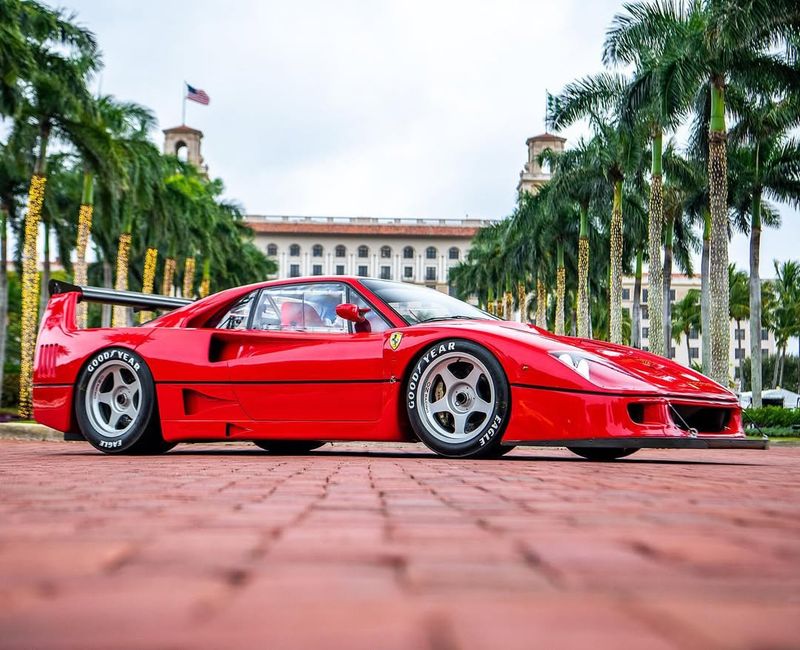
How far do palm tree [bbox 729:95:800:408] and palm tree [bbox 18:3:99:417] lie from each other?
18283 mm

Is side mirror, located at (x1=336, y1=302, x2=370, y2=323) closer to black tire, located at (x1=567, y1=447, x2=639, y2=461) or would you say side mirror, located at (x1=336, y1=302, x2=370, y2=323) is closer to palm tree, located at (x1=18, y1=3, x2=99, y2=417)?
black tire, located at (x1=567, y1=447, x2=639, y2=461)

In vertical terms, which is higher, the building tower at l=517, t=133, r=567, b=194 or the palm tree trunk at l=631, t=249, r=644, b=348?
the building tower at l=517, t=133, r=567, b=194

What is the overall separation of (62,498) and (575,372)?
329 cm

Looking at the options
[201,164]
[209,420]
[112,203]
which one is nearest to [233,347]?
[209,420]

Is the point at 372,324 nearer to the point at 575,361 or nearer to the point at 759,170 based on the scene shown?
the point at 575,361

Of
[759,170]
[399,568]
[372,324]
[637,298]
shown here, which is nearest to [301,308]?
[372,324]

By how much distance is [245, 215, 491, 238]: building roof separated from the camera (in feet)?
376

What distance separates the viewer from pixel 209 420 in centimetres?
680

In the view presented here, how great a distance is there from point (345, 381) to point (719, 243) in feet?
60.6

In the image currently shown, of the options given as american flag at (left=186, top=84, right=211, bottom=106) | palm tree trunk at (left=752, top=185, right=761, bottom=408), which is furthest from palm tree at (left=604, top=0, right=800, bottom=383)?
american flag at (left=186, top=84, right=211, bottom=106)

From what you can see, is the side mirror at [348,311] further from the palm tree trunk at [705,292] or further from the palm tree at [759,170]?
the palm tree trunk at [705,292]

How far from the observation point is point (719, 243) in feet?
74.2

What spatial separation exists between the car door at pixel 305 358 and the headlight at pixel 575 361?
1145 millimetres

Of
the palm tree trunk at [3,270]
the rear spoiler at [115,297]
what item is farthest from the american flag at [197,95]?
the rear spoiler at [115,297]
